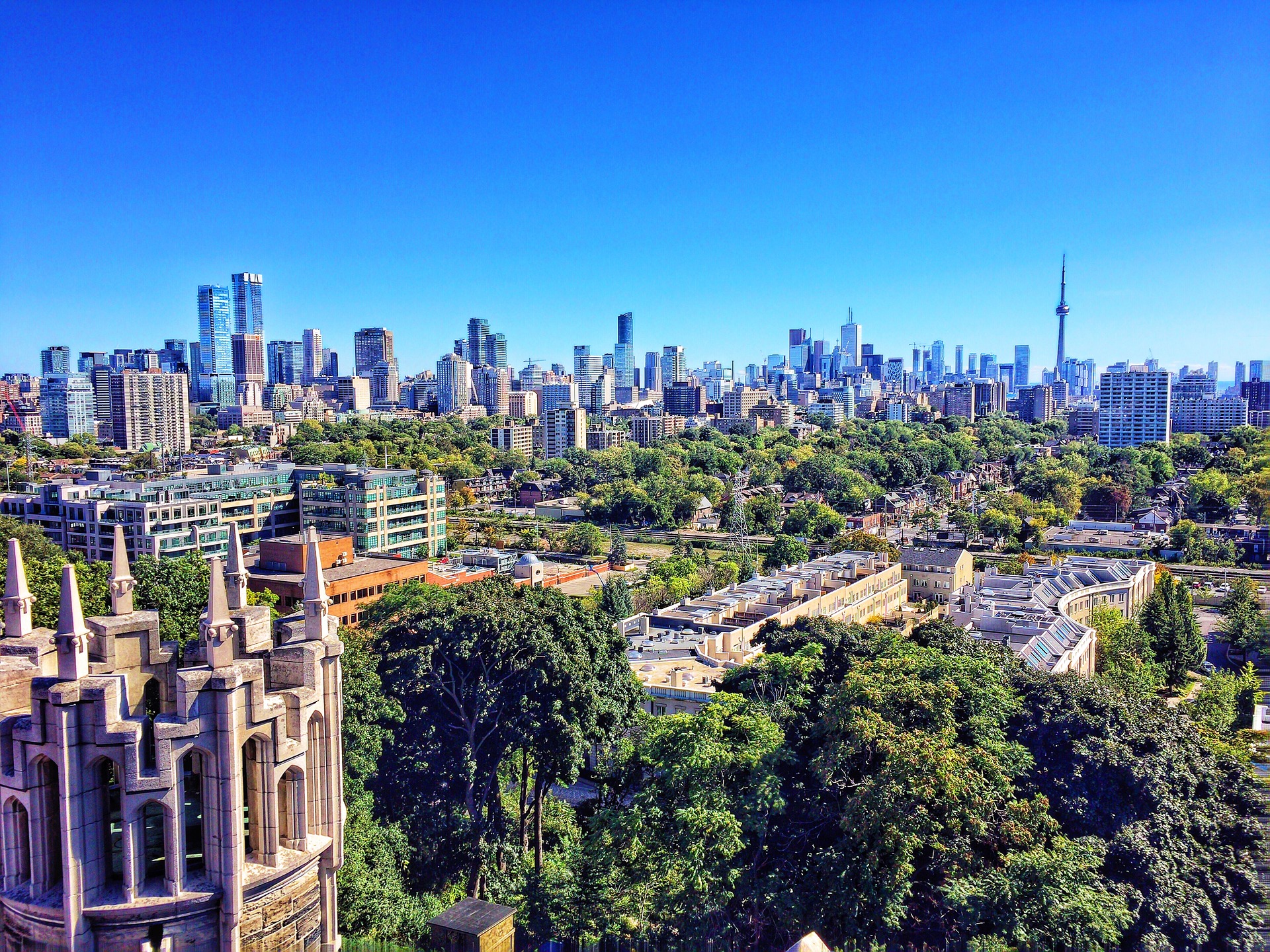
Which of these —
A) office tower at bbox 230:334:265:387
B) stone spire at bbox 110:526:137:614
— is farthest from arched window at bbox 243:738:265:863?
office tower at bbox 230:334:265:387

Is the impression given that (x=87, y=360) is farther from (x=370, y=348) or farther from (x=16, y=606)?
(x=16, y=606)

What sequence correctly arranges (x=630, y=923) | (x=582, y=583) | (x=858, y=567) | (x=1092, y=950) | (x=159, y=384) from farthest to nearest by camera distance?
(x=159, y=384)
(x=582, y=583)
(x=858, y=567)
(x=630, y=923)
(x=1092, y=950)

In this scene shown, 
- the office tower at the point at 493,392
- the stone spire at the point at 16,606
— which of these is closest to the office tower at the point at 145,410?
the office tower at the point at 493,392

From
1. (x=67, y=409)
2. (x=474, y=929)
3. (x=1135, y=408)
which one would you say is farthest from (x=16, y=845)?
(x=67, y=409)

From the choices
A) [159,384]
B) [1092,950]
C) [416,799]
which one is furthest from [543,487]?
[1092,950]

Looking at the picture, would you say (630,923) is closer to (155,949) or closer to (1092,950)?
(1092,950)

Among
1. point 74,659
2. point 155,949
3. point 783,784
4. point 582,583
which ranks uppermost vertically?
point 74,659

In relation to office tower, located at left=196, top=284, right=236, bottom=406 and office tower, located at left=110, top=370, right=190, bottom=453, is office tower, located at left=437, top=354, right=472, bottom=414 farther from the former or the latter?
office tower, located at left=110, top=370, right=190, bottom=453
